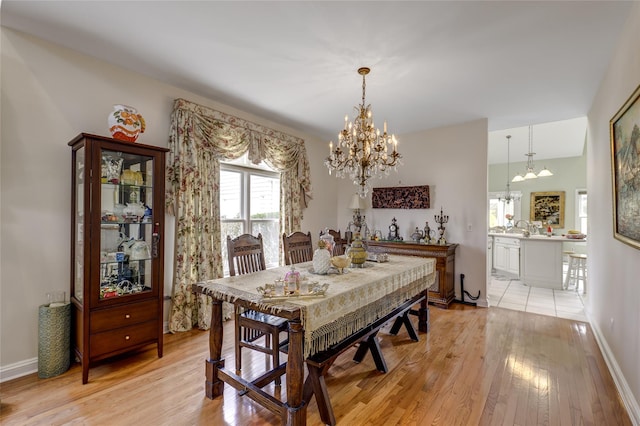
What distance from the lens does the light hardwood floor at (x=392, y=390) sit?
1.83 meters

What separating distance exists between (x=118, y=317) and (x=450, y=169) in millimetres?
4394

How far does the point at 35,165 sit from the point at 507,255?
7.16 metres

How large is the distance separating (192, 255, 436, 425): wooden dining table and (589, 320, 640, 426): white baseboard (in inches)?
59.5

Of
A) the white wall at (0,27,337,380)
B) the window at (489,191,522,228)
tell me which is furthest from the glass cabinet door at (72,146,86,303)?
the window at (489,191,522,228)

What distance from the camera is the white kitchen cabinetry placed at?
5.75 meters

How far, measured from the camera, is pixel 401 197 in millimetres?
4852

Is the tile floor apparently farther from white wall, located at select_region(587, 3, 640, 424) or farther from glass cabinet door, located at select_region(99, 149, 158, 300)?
glass cabinet door, located at select_region(99, 149, 158, 300)

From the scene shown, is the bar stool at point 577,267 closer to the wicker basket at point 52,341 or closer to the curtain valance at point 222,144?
the curtain valance at point 222,144

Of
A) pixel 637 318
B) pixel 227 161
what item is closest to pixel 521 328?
pixel 637 318

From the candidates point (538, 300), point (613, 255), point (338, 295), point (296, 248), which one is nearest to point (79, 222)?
point (296, 248)

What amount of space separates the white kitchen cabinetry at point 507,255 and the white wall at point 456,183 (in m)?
2.16

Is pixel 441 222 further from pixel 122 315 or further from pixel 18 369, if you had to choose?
pixel 18 369

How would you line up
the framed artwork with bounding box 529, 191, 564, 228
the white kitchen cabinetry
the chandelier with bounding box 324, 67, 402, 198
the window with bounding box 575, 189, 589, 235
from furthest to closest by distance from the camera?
the framed artwork with bounding box 529, 191, 564, 228
the window with bounding box 575, 189, 589, 235
the white kitchen cabinetry
the chandelier with bounding box 324, 67, 402, 198

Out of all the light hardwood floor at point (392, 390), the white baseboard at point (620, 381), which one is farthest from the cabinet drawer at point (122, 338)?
the white baseboard at point (620, 381)
